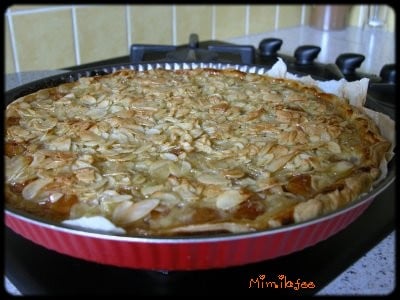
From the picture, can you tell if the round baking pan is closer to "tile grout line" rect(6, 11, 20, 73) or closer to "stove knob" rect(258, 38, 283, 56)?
"tile grout line" rect(6, 11, 20, 73)

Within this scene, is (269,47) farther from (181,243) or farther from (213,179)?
(181,243)

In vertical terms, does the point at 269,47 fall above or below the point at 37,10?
below

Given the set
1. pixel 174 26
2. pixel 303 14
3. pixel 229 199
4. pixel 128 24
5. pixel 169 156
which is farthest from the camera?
pixel 303 14

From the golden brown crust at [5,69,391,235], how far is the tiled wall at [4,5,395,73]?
0.43 meters

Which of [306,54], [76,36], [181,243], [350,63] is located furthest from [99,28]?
[181,243]

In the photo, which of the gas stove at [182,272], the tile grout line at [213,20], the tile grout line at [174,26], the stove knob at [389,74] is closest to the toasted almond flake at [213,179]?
the gas stove at [182,272]

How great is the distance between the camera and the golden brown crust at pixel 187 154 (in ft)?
2.04

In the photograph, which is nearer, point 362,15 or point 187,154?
point 187,154

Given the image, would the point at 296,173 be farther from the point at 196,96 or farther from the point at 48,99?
the point at 48,99

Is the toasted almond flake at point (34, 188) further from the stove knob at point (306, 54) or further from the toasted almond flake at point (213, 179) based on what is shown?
the stove knob at point (306, 54)

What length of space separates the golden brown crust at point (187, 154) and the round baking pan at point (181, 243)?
0.03 metres

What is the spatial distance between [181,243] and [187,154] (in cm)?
26

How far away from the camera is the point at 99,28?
4.95 ft

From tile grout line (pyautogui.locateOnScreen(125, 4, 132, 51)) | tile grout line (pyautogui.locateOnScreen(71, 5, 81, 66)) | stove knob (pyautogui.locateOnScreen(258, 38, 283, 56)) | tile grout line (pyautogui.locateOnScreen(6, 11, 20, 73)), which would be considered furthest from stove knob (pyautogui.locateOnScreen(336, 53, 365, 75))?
tile grout line (pyautogui.locateOnScreen(6, 11, 20, 73))
